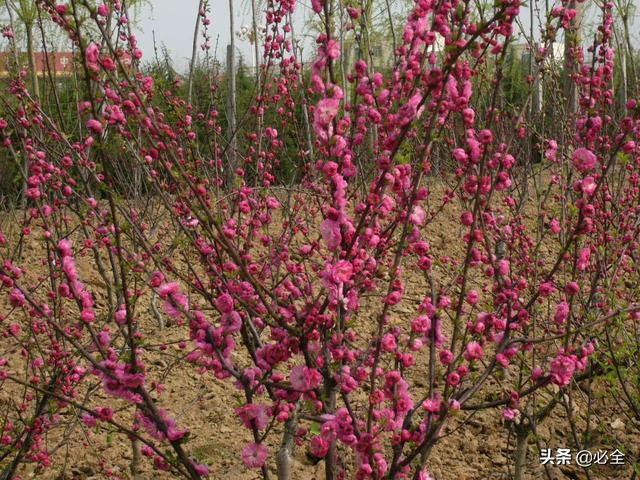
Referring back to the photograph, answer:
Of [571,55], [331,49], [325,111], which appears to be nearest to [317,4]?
[331,49]

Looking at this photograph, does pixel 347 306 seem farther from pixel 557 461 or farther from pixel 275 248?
pixel 557 461

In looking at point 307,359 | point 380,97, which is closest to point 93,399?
point 307,359

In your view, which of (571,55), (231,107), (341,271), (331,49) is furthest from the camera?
(231,107)

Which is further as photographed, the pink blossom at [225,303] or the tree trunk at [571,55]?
the tree trunk at [571,55]

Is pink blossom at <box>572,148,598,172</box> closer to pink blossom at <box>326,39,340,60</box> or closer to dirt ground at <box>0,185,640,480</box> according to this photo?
pink blossom at <box>326,39,340,60</box>

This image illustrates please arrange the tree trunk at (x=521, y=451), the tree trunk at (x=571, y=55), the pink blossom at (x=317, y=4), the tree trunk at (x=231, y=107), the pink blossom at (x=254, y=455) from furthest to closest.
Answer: the tree trunk at (x=231, y=107), the tree trunk at (x=521, y=451), the tree trunk at (x=571, y=55), the pink blossom at (x=254, y=455), the pink blossom at (x=317, y=4)

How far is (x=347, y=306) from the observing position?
1.77 metres

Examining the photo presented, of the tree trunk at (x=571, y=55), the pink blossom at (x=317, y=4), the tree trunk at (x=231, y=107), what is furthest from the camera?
the tree trunk at (x=231, y=107)

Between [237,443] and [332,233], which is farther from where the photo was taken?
[237,443]

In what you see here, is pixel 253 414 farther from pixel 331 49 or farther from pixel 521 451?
pixel 521 451

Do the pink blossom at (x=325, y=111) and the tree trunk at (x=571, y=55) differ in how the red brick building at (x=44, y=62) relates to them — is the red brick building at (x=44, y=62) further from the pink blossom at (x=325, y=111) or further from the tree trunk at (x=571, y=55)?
the tree trunk at (x=571, y=55)

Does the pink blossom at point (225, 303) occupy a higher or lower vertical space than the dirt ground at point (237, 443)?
higher

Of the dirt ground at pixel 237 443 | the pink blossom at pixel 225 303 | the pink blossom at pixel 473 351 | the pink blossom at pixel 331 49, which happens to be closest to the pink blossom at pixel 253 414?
the pink blossom at pixel 225 303

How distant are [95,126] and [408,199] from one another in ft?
2.59
